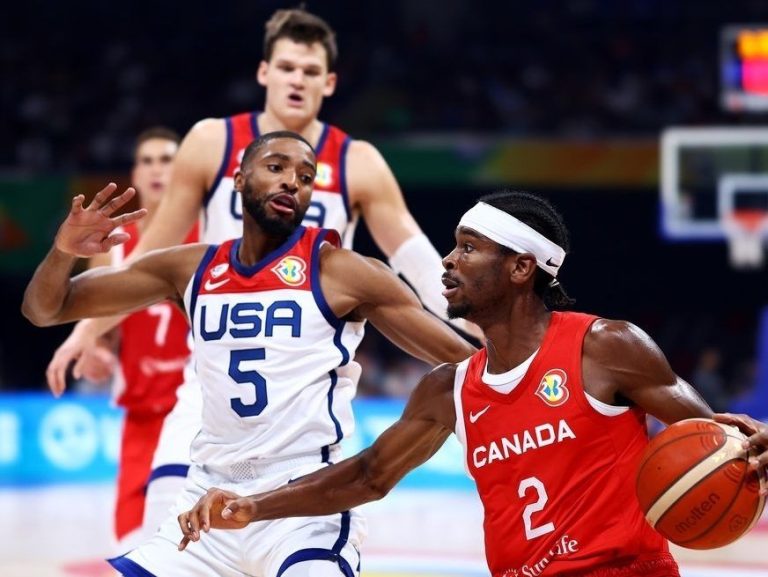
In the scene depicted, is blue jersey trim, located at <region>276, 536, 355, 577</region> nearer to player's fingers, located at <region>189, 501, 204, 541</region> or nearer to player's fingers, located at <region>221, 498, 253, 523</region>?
player's fingers, located at <region>221, 498, 253, 523</region>

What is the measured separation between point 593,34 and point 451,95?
288 centimetres

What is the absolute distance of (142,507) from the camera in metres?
6.95

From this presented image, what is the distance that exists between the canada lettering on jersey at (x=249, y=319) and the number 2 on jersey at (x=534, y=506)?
1.09 metres

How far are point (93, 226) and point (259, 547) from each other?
4.31 ft

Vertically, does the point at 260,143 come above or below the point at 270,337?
above

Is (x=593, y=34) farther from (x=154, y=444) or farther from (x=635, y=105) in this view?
(x=154, y=444)

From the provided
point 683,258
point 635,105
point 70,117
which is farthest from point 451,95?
point 70,117

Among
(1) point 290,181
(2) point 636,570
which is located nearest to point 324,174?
(1) point 290,181

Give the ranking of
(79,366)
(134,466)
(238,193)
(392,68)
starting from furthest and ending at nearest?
(392,68) → (134,466) → (79,366) → (238,193)

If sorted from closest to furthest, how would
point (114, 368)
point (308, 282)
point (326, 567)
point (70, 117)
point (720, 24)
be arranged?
point (326, 567) → point (308, 282) → point (114, 368) → point (70, 117) → point (720, 24)

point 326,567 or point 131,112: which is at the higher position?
point 131,112

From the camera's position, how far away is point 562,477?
412 centimetres

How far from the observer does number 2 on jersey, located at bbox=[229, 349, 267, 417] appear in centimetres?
477

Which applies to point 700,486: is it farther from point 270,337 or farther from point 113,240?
point 113,240
